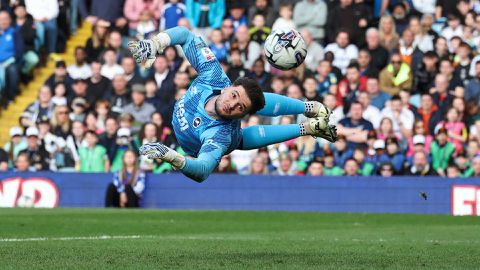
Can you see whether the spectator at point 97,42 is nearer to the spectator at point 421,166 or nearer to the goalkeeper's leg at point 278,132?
the spectator at point 421,166

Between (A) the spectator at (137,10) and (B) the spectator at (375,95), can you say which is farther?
(A) the spectator at (137,10)

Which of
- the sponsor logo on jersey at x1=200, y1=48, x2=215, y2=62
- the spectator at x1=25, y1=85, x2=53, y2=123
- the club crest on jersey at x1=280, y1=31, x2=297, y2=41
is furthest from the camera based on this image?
the spectator at x1=25, y1=85, x2=53, y2=123

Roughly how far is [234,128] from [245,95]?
557 mm

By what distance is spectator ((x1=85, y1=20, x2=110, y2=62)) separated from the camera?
2592 cm

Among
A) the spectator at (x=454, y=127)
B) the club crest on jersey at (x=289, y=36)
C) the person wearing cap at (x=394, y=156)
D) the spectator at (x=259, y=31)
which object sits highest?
the club crest on jersey at (x=289, y=36)

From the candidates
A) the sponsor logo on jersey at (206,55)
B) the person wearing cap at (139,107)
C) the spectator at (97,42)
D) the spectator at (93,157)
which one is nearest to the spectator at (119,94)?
A: the person wearing cap at (139,107)

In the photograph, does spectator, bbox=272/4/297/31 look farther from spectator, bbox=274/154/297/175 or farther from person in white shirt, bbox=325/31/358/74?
spectator, bbox=274/154/297/175

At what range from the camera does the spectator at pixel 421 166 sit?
2152 cm

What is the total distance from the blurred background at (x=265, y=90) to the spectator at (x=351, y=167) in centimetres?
2

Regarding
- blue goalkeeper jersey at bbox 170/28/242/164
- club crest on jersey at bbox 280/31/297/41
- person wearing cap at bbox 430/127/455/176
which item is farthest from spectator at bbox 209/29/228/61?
blue goalkeeper jersey at bbox 170/28/242/164

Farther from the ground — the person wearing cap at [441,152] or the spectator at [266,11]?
the spectator at [266,11]

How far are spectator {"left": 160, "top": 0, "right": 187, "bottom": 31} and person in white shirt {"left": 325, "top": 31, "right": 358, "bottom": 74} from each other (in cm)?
348

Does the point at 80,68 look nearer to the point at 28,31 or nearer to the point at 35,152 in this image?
the point at 28,31

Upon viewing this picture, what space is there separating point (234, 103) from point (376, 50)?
40.5 feet
